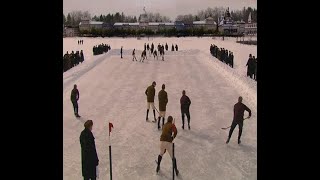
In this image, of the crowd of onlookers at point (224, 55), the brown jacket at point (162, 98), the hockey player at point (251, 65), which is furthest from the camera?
the crowd of onlookers at point (224, 55)

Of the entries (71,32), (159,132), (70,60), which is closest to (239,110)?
(159,132)

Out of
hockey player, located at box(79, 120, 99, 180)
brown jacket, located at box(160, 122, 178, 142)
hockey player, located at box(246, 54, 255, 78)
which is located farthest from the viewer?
hockey player, located at box(246, 54, 255, 78)

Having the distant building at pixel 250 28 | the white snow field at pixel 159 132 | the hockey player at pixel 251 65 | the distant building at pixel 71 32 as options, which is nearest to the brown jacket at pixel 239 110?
the white snow field at pixel 159 132

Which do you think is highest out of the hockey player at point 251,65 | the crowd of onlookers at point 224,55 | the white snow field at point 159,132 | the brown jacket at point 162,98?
the crowd of onlookers at point 224,55

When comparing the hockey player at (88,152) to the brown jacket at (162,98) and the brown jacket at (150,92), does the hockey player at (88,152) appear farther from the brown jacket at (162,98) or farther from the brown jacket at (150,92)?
the brown jacket at (150,92)

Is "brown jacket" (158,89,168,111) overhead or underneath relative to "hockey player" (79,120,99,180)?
overhead

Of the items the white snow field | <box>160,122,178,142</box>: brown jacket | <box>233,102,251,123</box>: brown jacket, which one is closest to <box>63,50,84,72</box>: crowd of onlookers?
the white snow field

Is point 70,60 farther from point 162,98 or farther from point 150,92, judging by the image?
A: point 162,98

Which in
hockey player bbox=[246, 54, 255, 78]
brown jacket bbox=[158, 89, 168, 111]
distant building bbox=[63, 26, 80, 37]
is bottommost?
brown jacket bbox=[158, 89, 168, 111]

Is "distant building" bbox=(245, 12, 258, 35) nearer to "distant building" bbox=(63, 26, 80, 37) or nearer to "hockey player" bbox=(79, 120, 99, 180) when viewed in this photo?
"distant building" bbox=(63, 26, 80, 37)

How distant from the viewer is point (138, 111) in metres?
14.1
